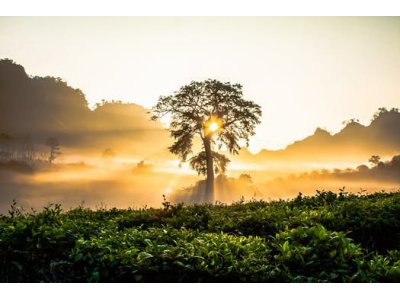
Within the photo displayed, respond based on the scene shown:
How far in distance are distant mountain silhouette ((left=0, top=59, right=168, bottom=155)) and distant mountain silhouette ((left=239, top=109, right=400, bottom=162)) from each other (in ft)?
172

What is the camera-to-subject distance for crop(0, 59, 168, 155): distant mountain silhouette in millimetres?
129500

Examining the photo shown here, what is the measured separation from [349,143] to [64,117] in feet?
338

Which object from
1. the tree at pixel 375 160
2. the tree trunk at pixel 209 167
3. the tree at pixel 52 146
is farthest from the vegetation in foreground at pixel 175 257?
the tree at pixel 52 146

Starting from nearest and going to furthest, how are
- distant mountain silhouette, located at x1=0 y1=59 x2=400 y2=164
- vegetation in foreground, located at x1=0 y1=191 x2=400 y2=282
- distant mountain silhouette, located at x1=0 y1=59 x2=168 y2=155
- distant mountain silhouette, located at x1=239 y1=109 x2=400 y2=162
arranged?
vegetation in foreground, located at x1=0 y1=191 x2=400 y2=282 → distant mountain silhouette, located at x1=239 y1=109 x2=400 y2=162 → distant mountain silhouette, located at x1=0 y1=59 x2=400 y2=164 → distant mountain silhouette, located at x1=0 y1=59 x2=168 y2=155

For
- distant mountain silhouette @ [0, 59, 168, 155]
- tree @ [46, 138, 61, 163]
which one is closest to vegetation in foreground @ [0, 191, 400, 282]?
tree @ [46, 138, 61, 163]

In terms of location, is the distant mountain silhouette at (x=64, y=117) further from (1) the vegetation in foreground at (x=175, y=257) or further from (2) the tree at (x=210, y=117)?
(1) the vegetation in foreground at (x=175, y=257)

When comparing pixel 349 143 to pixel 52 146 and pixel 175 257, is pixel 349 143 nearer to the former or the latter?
pixel 52 146

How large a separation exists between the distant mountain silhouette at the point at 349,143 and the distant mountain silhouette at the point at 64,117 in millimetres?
52524

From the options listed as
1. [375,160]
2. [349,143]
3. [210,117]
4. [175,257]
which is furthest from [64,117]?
[175,257]

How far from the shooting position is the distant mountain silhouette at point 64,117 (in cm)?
12950

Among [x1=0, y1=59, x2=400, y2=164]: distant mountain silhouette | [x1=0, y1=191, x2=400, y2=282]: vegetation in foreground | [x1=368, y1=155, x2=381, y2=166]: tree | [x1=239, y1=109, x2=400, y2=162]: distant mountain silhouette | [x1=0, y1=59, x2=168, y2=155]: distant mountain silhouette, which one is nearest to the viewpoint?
[x1=0, y1=191, x2=400, y2=282]: vegetation in foreground

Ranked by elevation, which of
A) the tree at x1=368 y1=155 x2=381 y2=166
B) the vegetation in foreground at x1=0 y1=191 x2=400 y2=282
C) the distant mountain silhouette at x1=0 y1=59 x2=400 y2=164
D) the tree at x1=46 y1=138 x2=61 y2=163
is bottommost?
the vegetation in foreground at x1=0 y1=191 x2=400 y2=282

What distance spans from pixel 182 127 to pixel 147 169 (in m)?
61.2

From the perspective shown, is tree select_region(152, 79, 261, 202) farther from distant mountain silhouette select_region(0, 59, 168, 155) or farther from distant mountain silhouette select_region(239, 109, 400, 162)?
distant mountain silhouette select_region(0, 59, 168, 155)
